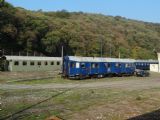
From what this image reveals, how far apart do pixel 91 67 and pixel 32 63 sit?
2036 centimetres

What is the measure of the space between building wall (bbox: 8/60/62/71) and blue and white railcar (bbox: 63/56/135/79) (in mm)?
17509

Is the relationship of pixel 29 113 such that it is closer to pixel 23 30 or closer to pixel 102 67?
pixel 102 67

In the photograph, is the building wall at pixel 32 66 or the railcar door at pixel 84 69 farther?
the building wall at pixel 32 66

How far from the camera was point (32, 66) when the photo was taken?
7338 centimetres

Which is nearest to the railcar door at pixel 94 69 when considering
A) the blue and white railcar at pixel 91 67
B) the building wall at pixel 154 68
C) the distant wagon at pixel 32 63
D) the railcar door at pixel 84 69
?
the blue and white railcar at pixel 91 67

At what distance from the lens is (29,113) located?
19.7 meters

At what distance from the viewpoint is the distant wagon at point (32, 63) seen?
69.5 m

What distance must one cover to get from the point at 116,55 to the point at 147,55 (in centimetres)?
1872

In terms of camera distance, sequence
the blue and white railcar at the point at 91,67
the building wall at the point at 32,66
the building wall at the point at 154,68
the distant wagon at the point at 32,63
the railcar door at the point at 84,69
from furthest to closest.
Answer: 1. the building wall at the point at 154,68
2. the building wall at the point at 32,66
3. the distant wagon at the point at 32,63
4. the railcar door at the point at 84,69
5. the blue and white railcar at the point at 91,67

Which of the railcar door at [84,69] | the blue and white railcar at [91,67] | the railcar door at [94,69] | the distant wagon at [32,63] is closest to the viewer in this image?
the blue and white railcar at [91,67]

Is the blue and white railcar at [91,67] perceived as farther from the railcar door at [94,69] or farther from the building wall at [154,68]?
the building wall at [154,68]

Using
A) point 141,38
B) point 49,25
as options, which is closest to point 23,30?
point 49,25

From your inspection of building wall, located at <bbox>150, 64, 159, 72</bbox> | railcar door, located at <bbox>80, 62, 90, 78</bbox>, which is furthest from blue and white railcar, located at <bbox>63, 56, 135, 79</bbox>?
building wall, located at <bbox>150, 64, 159, 72</bbox>

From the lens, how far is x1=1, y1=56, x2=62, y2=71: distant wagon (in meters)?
69.5
